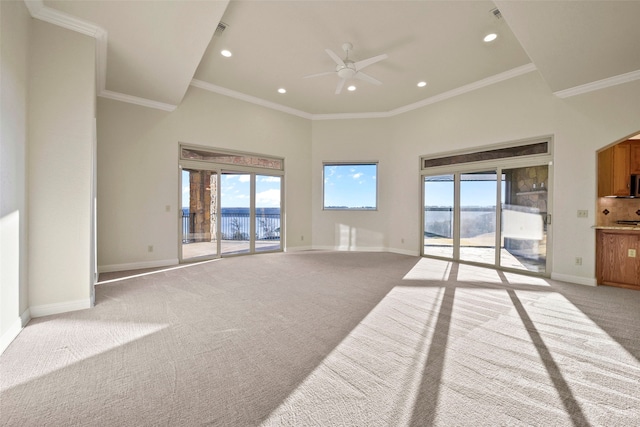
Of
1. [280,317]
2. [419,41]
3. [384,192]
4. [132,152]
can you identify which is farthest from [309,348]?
[384,192]

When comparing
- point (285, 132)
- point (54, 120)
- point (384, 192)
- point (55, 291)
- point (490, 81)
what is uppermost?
point (490, 81)

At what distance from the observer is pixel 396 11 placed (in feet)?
11.4

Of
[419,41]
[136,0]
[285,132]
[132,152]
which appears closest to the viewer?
[136,0]

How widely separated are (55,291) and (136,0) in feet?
10.4

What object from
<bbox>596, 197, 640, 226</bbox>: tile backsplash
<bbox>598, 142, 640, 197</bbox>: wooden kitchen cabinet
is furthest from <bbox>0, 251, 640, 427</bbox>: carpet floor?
<bbox>598, 142, 640, 197</bbox>: wooden kitchen cabinet

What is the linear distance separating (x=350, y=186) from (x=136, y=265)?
16.8ft

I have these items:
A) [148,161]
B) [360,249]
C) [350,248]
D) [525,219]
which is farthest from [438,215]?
[148,161]

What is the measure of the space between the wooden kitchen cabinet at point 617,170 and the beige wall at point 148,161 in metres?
6.89

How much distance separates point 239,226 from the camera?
6508mm

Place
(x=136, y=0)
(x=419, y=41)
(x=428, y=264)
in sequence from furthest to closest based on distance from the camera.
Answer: (x=428, y=264)
(x=419, y=41)
(x=136, y=0)

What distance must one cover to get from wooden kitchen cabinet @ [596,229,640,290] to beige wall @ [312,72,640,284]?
15 cm

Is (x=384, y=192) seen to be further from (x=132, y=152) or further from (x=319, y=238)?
(x=132, y=152)

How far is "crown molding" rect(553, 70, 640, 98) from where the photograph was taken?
3.79 metres

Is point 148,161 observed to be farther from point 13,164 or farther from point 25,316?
point 25,316
